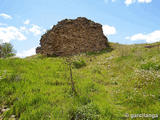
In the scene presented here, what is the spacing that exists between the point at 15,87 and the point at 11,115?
5.03 feet

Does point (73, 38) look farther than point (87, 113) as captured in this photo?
Yes

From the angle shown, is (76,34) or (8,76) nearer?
(8,76)

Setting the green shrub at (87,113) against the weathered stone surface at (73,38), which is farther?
the weathered stone surface at (73,38)

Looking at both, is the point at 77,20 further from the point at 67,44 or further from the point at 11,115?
the point at 11,115

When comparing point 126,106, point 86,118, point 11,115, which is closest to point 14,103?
point 11,115

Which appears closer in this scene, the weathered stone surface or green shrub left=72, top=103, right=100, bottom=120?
green shrub left=72, top=103, right=100, bottom=120

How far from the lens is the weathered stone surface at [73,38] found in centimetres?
1902

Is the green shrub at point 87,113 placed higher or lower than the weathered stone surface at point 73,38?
lower

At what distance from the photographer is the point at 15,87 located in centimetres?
431

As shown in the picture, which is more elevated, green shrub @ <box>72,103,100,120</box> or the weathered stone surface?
the weathered stone surface

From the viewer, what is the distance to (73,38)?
19.9m

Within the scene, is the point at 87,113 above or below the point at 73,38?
below

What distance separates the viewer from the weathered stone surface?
1902cm

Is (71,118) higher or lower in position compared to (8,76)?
lower
